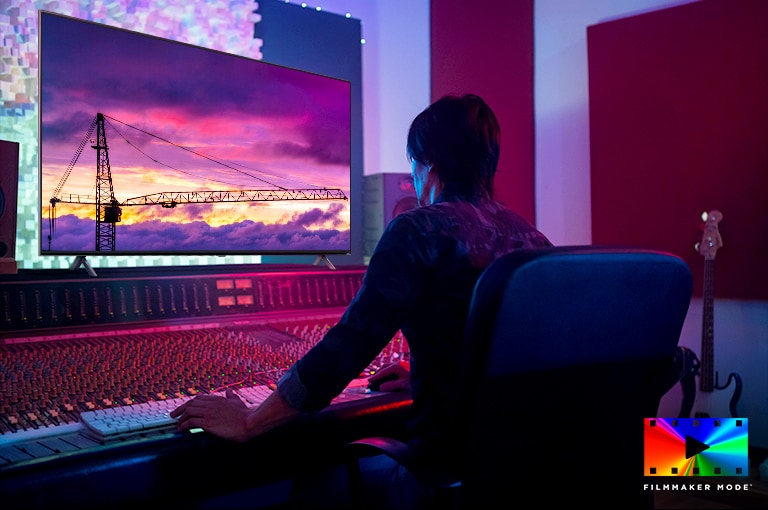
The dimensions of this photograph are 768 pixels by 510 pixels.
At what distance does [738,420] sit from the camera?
3203 mm

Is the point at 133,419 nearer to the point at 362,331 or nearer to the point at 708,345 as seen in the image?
the point at 362,331

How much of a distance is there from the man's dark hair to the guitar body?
7.80 ft

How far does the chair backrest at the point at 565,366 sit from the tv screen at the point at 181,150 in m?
1.23

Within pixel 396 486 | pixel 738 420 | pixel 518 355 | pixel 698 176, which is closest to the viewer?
pixel 518 355

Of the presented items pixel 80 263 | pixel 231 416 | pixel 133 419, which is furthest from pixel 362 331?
pixel 80 263

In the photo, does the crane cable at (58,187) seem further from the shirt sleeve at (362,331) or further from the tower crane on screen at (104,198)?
the shirt sleeve at (362,331)

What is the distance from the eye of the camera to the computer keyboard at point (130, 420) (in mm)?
1029

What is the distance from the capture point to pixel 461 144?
1.35m

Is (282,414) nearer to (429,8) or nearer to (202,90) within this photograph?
(202,90)

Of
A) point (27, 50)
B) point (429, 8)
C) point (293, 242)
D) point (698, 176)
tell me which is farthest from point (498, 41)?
point (27, 50)

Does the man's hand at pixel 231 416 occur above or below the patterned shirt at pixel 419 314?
below

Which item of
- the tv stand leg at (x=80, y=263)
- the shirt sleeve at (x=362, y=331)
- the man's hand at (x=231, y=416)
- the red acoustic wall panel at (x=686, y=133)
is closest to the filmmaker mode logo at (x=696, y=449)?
the red acoustic wall panel at (x=686, y=133)

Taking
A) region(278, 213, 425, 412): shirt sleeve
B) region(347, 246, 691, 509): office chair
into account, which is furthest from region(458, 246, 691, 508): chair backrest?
region(278, 213, 425, 412): shirt sleeve

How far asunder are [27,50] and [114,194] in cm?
90
